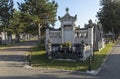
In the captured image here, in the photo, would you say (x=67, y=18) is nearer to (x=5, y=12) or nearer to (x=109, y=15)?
(x=5, y=12)

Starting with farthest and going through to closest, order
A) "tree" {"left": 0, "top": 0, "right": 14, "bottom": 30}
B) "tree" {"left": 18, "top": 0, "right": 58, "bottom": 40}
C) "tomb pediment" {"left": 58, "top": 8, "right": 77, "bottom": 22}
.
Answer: "tree" {"left": 0, "top": 0, "right": 14, "bottom": 30}
"tree" {"left": 18, "top": 0, "right": 58, "bottom": 40}
"tomb pediment" {"left": 58, "top": 8, "right": 77, "bottom": 22}

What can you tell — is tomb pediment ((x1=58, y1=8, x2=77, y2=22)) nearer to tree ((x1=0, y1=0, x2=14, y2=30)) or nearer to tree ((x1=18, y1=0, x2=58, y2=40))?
tree ((x1=18, y1=0, x2=58, y2=40))

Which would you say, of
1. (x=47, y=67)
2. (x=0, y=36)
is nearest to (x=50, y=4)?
(x=0, y=36)

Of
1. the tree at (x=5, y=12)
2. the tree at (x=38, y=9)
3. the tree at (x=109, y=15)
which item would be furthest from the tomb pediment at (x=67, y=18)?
the tree at (x=109, y=15)

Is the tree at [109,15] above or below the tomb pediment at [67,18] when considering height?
above

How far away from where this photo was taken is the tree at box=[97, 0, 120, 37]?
303 ft

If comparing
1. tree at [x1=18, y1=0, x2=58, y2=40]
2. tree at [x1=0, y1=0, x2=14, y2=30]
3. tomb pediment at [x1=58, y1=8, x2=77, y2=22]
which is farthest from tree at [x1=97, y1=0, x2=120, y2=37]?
tomb pediment at [x1=58, y1=8, x2=77, y2=22]

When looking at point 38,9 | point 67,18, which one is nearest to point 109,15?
point 38,9

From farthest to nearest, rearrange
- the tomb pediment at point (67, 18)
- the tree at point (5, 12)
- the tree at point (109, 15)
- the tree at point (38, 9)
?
1. the tree at point (109, 15)
2. the tree at point (5, 12)
3. the tree at point (38, 9)
4. the tomb pediment at point (67, 18)

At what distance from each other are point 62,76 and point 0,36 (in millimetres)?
69293

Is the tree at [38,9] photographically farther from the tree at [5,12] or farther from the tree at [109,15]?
the tree at [109,15]

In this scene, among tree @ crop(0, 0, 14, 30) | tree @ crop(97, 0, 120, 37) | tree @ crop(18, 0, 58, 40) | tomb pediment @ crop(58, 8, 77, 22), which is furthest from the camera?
tree @ crop(97, 0, 120, 37)

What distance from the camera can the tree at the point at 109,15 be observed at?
303ft

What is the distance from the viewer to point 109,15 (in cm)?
9219
